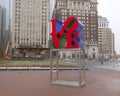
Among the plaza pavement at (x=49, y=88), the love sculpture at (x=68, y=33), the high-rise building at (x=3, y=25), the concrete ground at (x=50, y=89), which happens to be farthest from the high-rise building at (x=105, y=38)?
the love sculpture at (x=68, y=33)

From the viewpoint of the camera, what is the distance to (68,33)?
667 inches

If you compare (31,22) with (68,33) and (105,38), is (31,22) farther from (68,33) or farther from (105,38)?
(68,33)

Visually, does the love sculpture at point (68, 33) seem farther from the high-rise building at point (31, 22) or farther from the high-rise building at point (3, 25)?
the high-rise building at point (31, 22)

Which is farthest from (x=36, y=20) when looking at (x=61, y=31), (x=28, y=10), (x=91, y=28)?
(x=61, y=31)

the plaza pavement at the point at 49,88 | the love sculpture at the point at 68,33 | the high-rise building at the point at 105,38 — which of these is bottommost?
the plaza pavement at the point at 49,88

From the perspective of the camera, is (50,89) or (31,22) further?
(31,22)

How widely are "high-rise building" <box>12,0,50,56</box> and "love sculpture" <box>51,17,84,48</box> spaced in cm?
12502

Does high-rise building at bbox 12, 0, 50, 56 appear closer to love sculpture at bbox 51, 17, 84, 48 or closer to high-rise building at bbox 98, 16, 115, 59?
high-rise building at bbox 98, 16, 115, 59

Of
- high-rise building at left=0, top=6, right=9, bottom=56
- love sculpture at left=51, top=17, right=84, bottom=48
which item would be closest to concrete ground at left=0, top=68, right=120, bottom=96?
love sculpture at left=51, top=17, right=84, bottom=48

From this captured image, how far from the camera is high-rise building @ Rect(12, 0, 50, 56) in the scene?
142750mm

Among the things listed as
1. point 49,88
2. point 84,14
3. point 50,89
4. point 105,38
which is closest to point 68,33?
point 49,88

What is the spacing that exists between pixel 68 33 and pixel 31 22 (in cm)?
12880

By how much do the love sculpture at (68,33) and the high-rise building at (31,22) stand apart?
125 m

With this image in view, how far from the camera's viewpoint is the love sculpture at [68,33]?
16891mm
